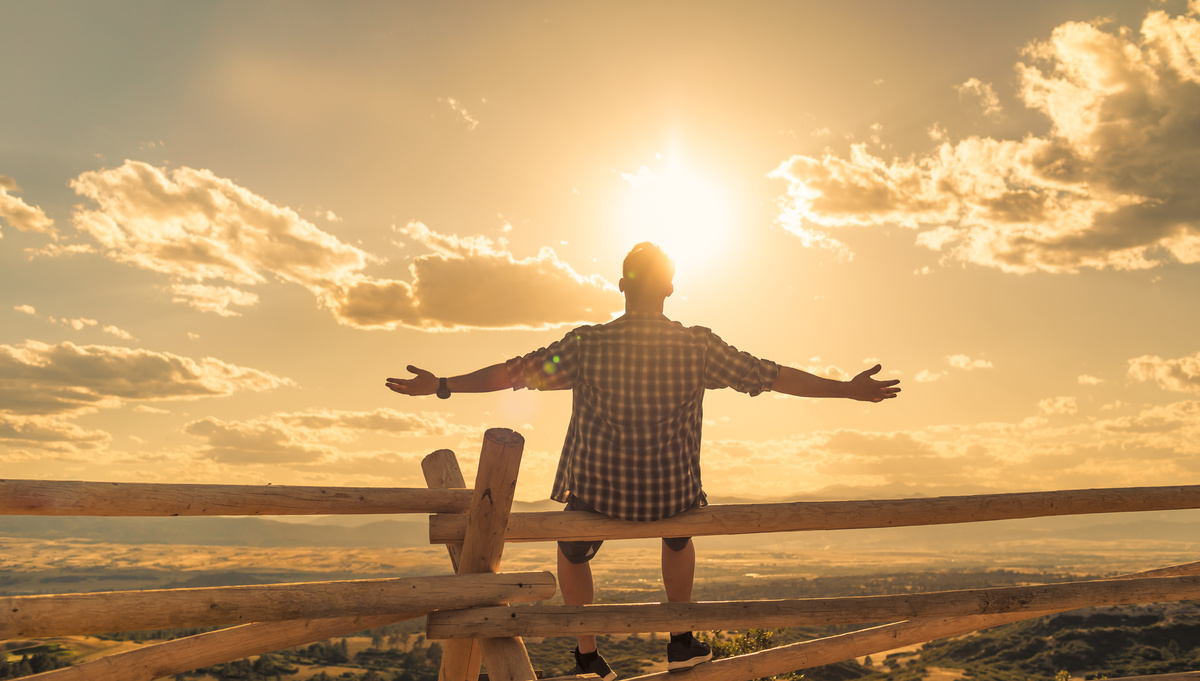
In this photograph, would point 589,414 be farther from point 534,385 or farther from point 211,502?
point 211,502

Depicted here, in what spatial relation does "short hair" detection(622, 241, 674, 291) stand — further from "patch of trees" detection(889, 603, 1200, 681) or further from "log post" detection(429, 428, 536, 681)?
"patch of trees" detection(889, 603, 1200, 681)

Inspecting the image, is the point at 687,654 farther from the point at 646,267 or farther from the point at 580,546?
the point at 646,267

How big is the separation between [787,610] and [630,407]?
63.7 inches

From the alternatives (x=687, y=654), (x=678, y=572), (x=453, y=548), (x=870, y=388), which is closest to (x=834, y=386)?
(x=870, y=388)

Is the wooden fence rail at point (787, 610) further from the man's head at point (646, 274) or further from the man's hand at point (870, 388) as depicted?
the man's head at point (646, 274)

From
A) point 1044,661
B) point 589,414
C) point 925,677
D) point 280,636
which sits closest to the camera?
point 280,636

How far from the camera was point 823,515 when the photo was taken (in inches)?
185

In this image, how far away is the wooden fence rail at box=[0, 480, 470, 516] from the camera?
3.30 metres

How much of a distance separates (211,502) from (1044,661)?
76707mm

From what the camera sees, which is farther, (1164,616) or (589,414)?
(1164,616)

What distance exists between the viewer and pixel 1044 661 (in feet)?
208

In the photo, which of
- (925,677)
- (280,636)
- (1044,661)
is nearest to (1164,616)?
(1044,661)

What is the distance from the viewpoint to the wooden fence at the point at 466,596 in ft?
11.0

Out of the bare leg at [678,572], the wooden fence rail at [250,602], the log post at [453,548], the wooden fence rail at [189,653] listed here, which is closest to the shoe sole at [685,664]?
the bare leg at [678,572]
